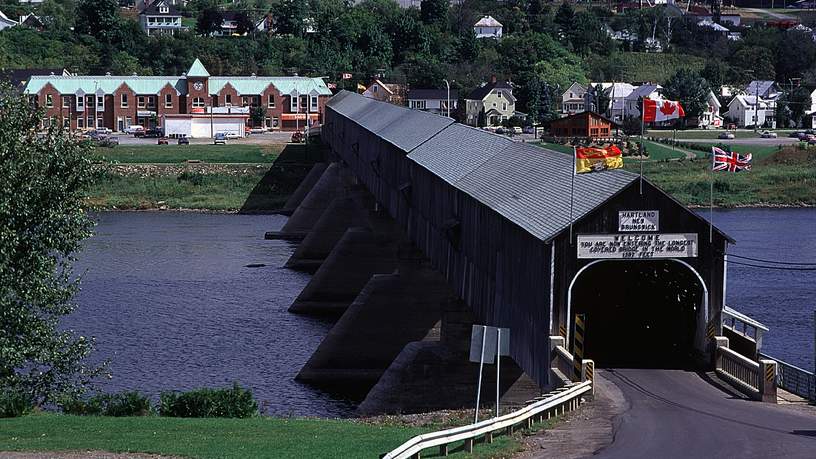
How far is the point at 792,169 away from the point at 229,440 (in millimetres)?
100921

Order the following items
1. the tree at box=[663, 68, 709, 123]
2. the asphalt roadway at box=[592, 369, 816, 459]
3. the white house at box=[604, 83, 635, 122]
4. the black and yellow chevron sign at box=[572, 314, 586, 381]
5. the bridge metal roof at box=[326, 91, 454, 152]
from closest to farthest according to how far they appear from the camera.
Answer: the asphalt roadway at box=[592, 369, 816, 459], the black and yellow chevron sign at box=[572, 314, 586, 381], the bridge metal roof at box=[326, 91, 454, 152], the tree at box=[663, 68, 709, 123], the white house at box=[604, 83, 635, 122]

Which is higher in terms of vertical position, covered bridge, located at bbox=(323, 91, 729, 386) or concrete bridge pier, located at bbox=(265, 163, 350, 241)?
covered bridge, located at bbox=(323, 91, 729, 386)

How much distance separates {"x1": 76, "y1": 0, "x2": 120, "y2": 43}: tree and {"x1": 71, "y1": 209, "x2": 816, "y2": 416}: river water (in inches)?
3732

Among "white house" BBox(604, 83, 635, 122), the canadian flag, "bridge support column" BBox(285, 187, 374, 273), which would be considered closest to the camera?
the canadian flag

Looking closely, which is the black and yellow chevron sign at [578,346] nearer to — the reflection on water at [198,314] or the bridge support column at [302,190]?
the reflection on water at [198,314]

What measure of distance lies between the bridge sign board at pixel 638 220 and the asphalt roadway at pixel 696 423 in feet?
10.2

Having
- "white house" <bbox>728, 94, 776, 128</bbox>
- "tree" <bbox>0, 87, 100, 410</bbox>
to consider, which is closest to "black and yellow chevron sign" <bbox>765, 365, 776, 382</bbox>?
"tree" <bbox>0, 87, 100, 410</bbox>

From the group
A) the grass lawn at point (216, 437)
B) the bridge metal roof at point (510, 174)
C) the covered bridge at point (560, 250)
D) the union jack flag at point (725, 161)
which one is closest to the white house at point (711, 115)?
the bridge metal roof at point (510, 174)

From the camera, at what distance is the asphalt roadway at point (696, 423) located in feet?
76.3

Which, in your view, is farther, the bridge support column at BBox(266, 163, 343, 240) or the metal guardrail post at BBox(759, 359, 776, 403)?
the bridge support column at BBox(266, 163, 343, 240)

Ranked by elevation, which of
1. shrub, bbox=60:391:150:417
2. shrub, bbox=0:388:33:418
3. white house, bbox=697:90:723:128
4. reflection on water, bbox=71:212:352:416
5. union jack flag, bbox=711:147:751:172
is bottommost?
reflection on water, bbox=71:212:352:416

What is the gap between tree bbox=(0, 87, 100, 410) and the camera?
102 ft

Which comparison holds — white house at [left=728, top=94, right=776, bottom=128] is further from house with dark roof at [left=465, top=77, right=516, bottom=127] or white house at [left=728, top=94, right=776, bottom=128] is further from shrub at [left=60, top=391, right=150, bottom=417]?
shrub at [left=60, top=391, right=150, bottom=417]

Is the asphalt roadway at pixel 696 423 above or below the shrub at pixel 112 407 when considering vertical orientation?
above
